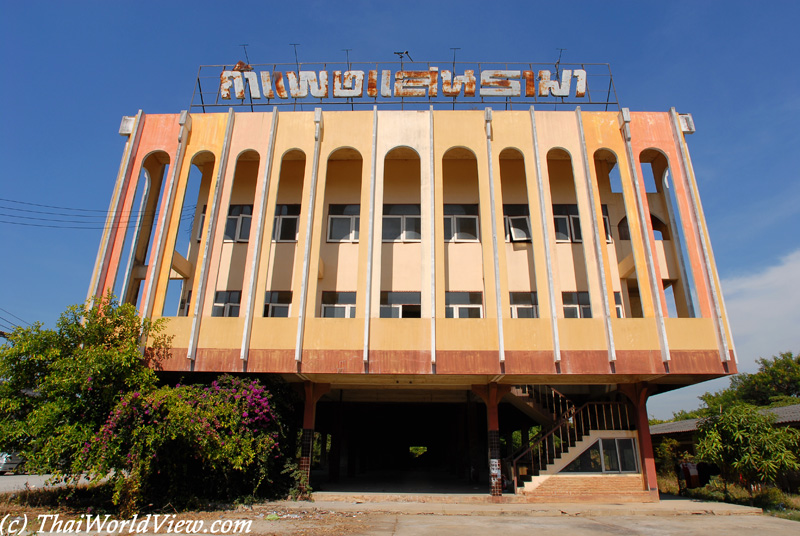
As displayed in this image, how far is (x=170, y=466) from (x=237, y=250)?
8202mm

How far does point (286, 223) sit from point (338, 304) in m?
4.04

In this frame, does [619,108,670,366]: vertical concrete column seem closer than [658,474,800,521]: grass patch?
No

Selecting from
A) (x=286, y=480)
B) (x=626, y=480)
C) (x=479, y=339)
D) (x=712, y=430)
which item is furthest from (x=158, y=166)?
(x=712, y=430)

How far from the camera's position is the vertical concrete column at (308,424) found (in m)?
15.9

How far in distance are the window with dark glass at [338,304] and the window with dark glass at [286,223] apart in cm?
273

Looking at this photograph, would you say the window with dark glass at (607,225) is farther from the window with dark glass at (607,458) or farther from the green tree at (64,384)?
the green tree at (64,384)

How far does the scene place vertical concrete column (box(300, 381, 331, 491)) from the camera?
52.2ft

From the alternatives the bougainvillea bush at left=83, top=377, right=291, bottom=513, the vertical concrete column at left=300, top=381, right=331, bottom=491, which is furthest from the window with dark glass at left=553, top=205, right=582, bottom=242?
the bougainvillea bush at left=83, top=377, right=291, bottom=513

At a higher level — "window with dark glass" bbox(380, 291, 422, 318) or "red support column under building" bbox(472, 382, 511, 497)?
"window with dark glass" bbox(380, 291, 422, 318)

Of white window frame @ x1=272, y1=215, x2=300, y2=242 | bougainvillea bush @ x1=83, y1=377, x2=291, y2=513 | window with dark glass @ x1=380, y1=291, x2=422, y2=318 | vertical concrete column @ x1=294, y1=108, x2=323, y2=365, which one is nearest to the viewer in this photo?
bougainvillea bush @ x1=83, y1=377, x2=291, y2=513

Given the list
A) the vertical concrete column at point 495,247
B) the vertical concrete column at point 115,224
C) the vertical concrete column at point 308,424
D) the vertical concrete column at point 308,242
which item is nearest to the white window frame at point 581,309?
the vertical concrete column at point 495,247

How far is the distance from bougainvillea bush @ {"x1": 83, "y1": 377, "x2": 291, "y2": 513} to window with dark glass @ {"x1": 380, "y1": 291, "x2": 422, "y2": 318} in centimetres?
527

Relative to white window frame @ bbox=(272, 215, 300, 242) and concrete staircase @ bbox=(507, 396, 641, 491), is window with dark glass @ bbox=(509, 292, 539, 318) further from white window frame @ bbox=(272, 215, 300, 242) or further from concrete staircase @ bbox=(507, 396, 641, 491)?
white window frame @ bbox=(272, 215, 300, 242)

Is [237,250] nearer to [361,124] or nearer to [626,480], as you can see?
[361,124]
